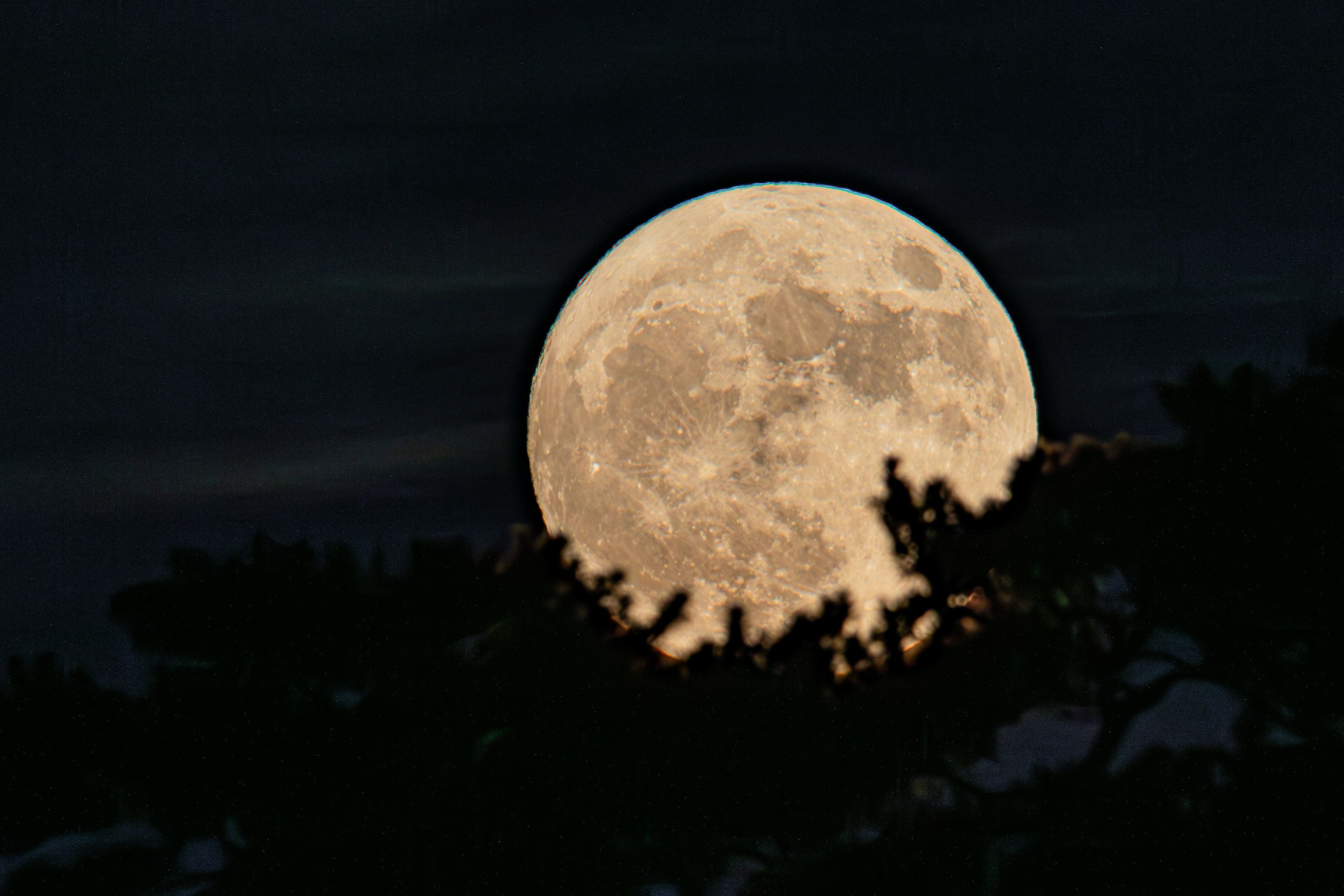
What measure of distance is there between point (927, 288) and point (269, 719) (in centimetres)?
1050

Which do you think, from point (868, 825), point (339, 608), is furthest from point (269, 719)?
point (868, 825)

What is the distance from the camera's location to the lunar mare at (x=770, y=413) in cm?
1347

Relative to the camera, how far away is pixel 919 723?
14.1 metres

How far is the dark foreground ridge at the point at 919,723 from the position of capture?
1333 cm

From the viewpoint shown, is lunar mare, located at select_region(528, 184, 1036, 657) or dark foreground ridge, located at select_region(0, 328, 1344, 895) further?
lunar mare, located at select_region(528, 184, 1036, 657)

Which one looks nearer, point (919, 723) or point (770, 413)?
point (770, 413)

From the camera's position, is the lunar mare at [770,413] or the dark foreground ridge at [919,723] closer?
the dark foreground ridge at [919,723]

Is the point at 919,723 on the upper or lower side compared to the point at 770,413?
lower

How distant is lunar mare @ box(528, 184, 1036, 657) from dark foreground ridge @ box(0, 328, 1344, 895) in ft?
1.87

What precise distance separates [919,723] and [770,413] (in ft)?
14.1

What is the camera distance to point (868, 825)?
13.5 metres

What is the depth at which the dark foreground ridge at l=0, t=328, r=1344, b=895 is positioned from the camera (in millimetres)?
13328

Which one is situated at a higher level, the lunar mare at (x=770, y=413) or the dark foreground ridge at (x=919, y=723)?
the lunar mare at (x=770, y=413)

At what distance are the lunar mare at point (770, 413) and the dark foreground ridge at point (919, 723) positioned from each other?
0.57 metres
